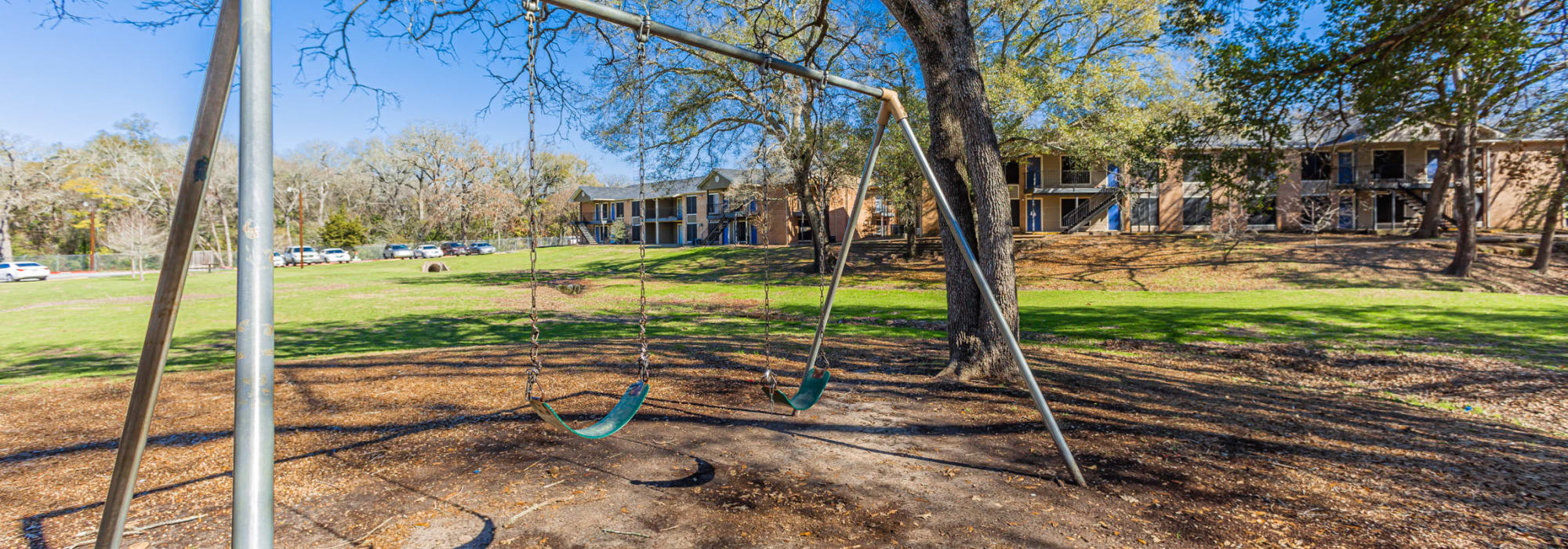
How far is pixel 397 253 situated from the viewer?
5291 centimetres

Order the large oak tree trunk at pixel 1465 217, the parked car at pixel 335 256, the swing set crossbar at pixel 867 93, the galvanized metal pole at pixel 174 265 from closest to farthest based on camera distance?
the galvanized metal pole at pixel 174 265 < the swing set crossbar at pixel 867 93 < the large oak tree trunk at pixel 1465 217 < the parked car at pixel 335 256

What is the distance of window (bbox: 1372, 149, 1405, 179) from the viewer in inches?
1374

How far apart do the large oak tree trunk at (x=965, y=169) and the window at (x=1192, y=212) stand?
117ft

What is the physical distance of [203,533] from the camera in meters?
3.57

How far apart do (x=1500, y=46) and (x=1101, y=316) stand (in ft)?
27.7

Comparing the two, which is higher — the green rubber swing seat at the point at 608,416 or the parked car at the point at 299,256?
the parked car at the point at 299,256

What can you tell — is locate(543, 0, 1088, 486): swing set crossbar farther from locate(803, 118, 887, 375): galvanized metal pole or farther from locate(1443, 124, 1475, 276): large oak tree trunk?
locate(1443, 124, 1475, 276): large oak tree trunk

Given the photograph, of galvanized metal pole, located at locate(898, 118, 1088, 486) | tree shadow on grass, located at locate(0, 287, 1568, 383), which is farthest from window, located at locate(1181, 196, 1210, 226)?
galvanized metal pole, located at locate(898, 118, 1088, 486)

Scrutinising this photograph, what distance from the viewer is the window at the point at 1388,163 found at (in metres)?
34.9

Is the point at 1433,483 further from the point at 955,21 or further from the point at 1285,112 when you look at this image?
the point at 1285,112

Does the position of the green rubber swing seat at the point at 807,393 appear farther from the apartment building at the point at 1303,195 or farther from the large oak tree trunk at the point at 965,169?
the apartment building at the point at 1303,195

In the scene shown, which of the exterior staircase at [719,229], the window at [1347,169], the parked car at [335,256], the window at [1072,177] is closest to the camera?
the window at [1347,169]

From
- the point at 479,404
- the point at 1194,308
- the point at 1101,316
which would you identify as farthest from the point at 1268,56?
the point at 479,404

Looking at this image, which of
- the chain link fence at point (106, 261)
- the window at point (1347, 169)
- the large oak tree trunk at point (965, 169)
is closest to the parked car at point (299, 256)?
the chain link fence at point (106, 261)
